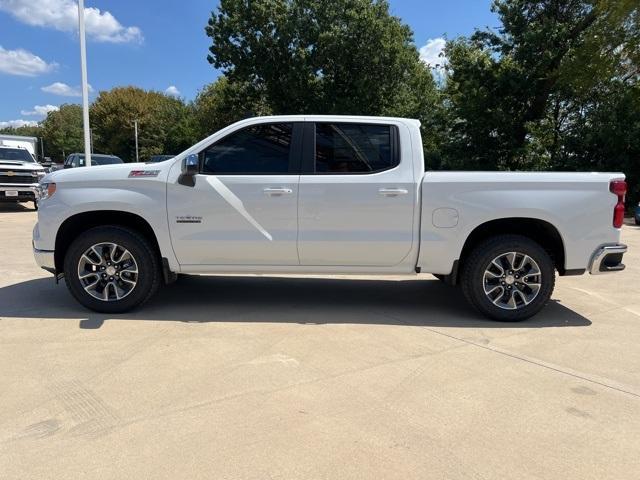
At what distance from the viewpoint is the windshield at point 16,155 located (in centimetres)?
1686

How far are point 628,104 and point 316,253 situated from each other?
21.2 m

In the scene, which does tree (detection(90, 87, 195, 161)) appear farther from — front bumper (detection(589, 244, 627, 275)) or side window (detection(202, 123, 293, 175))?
front bumper (detection(589, 244, 627, 275))

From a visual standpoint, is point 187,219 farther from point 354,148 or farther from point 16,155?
point 16,155

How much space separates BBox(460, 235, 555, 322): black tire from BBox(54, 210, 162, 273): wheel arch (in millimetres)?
3133

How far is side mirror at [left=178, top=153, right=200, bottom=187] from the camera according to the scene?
509 cm

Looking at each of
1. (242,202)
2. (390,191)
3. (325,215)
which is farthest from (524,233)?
(242,202)

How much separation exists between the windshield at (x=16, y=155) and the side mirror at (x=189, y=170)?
1407 centimetres

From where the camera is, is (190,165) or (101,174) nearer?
(190,165)

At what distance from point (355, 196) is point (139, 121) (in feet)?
234

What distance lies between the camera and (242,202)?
17.1 ft

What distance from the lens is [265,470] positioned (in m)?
2.77

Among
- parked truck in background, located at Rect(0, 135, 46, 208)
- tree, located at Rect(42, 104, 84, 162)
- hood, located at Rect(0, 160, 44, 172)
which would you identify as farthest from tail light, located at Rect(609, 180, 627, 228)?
tree, located at Rect(42, 104, 84, 162)

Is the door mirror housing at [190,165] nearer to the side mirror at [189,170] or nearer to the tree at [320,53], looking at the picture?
the side mirror at [189,170]

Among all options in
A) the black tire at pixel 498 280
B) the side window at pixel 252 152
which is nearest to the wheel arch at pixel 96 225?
the side window at pixel 252 152
